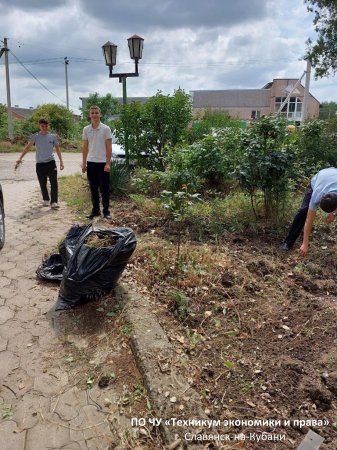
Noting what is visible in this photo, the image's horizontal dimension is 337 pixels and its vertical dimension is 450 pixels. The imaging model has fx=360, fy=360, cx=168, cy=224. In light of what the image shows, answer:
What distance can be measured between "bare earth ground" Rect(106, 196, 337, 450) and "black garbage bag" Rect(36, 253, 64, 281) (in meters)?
Answer: 0.79

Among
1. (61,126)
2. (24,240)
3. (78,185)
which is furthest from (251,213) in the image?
(61,126)

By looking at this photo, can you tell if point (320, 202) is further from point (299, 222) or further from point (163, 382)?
point (163, 382)

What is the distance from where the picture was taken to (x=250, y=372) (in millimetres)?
2393

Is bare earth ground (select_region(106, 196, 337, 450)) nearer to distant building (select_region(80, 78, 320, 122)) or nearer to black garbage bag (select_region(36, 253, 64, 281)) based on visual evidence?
black garbage bag (select_region(36, 253, 64, 281))

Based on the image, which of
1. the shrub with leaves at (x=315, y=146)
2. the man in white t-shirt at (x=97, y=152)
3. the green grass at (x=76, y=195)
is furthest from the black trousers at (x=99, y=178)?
the shrub with leaves at (x=315, y=146)

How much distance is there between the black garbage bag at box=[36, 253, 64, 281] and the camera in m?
3.74

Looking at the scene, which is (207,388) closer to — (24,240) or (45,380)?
(45,380)

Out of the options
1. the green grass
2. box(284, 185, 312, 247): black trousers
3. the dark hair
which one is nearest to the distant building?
the green grass

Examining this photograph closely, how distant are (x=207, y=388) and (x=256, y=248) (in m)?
2.48

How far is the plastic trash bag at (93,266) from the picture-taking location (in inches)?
119

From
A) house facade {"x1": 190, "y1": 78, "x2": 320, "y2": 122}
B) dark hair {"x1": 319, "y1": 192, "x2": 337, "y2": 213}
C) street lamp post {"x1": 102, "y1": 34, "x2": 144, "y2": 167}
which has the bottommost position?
dark hair {"x1": 319, "y1": 192, "x2": 337, "y2": 213}

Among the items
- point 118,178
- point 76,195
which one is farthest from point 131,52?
point 76,195

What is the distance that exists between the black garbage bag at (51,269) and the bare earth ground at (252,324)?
2.59ft

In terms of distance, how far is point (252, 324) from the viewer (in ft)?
9.57
